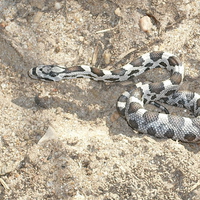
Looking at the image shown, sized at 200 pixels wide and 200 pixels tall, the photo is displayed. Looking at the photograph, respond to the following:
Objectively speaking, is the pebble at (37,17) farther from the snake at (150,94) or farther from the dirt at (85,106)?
the snake at (150,94)

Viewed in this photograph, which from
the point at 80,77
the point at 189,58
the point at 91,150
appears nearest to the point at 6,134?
the point at 91,150

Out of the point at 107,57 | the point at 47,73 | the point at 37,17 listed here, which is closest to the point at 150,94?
the point at 107,57

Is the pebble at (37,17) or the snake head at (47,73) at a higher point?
the pebble at (37,17)

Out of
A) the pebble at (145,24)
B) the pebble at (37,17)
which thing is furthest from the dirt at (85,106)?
the pebble at (145,24)

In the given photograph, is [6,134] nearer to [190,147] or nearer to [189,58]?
[190,147]

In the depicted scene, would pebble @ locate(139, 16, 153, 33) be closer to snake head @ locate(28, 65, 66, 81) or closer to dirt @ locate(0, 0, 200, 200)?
dirt @ locate(0, 0, 200, 200)

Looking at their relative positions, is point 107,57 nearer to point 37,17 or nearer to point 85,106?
point 85,106
